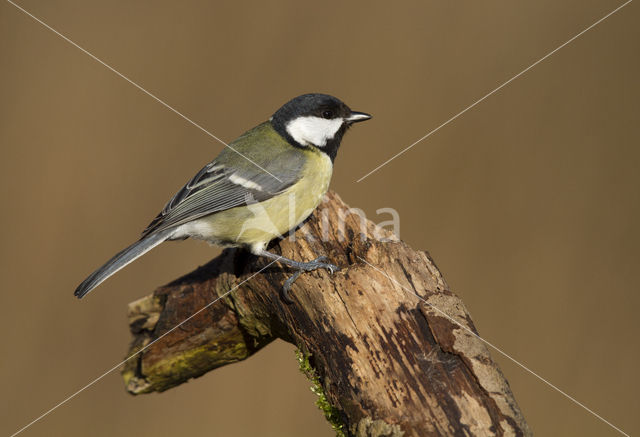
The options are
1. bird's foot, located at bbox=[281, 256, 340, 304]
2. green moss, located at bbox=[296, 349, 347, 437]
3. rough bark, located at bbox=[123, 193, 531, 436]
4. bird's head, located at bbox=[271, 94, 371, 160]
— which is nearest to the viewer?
rough bark, located at bbox=[123, 193, 531, 436]

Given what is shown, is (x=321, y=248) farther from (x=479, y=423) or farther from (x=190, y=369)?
A: (x=479, y=423)

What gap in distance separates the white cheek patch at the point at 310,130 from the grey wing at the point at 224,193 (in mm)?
194

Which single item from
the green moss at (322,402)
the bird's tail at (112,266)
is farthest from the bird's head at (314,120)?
the green moss at (322,402)

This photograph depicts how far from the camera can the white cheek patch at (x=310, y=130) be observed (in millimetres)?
2711

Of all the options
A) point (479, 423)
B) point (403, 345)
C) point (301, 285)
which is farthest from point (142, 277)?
point (479, 423)

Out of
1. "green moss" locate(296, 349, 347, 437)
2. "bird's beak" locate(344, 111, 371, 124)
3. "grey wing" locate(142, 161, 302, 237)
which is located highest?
"bird's beak" locate(344, 111, 371, 124)

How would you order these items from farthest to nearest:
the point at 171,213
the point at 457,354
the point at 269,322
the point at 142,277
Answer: the point at 142,277 → the point at 171,213 → the point at 269,322 → the point at 457,354

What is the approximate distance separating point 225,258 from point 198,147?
1918 millimetres

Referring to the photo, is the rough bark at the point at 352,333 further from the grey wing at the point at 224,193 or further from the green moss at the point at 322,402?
the grey wing at the point at 224,193

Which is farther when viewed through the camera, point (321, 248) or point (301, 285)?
point (321, 248)

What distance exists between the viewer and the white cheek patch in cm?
271

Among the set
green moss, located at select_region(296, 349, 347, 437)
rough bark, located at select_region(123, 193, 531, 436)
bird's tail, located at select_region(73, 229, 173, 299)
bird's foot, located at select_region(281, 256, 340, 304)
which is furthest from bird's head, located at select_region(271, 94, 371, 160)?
green moss, located at select_region(296, 349, 347, 437)

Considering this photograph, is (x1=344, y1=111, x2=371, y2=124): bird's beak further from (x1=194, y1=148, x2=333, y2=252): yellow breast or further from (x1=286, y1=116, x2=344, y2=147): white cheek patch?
(x1=194, y1=148, x2=333, y2=252): yellow breast

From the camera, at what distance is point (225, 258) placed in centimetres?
274
